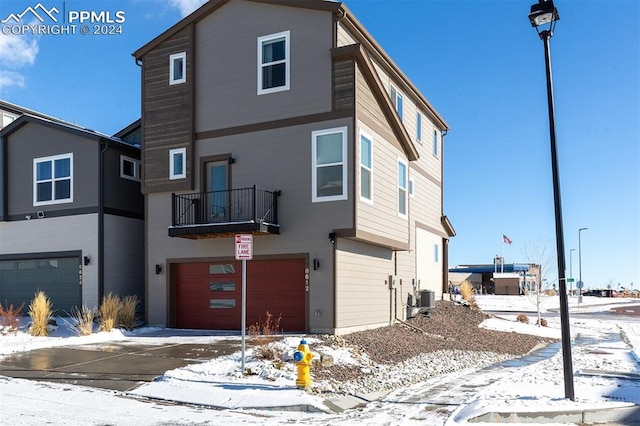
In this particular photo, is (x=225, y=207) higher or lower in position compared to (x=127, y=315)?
higher

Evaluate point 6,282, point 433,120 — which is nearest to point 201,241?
point 6,282

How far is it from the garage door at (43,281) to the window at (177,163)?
16.5ft

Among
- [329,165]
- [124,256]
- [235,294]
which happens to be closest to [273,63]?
[329,165]

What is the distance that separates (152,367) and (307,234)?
224 inches

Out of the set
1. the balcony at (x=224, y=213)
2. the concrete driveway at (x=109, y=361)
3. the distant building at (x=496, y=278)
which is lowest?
the distant building at (x=496, y=278)

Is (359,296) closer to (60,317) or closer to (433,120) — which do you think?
(60,317)

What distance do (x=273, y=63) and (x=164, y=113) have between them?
160 inches

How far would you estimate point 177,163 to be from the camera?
17531 mm

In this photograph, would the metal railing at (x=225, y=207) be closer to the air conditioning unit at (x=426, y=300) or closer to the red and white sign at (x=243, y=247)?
the red and white sign at (x=243, y=247)

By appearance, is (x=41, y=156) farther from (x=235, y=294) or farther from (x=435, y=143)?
(x=435, y=143)

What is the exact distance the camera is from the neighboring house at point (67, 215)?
18953 mm

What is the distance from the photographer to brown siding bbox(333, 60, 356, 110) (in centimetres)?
1495

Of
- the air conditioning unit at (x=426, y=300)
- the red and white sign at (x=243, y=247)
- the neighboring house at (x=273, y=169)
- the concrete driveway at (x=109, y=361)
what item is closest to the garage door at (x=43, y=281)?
the neighboring house at (x=273, y=169)

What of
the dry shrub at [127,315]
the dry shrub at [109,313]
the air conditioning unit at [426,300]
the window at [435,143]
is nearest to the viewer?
the dry shrub at [109,313]
